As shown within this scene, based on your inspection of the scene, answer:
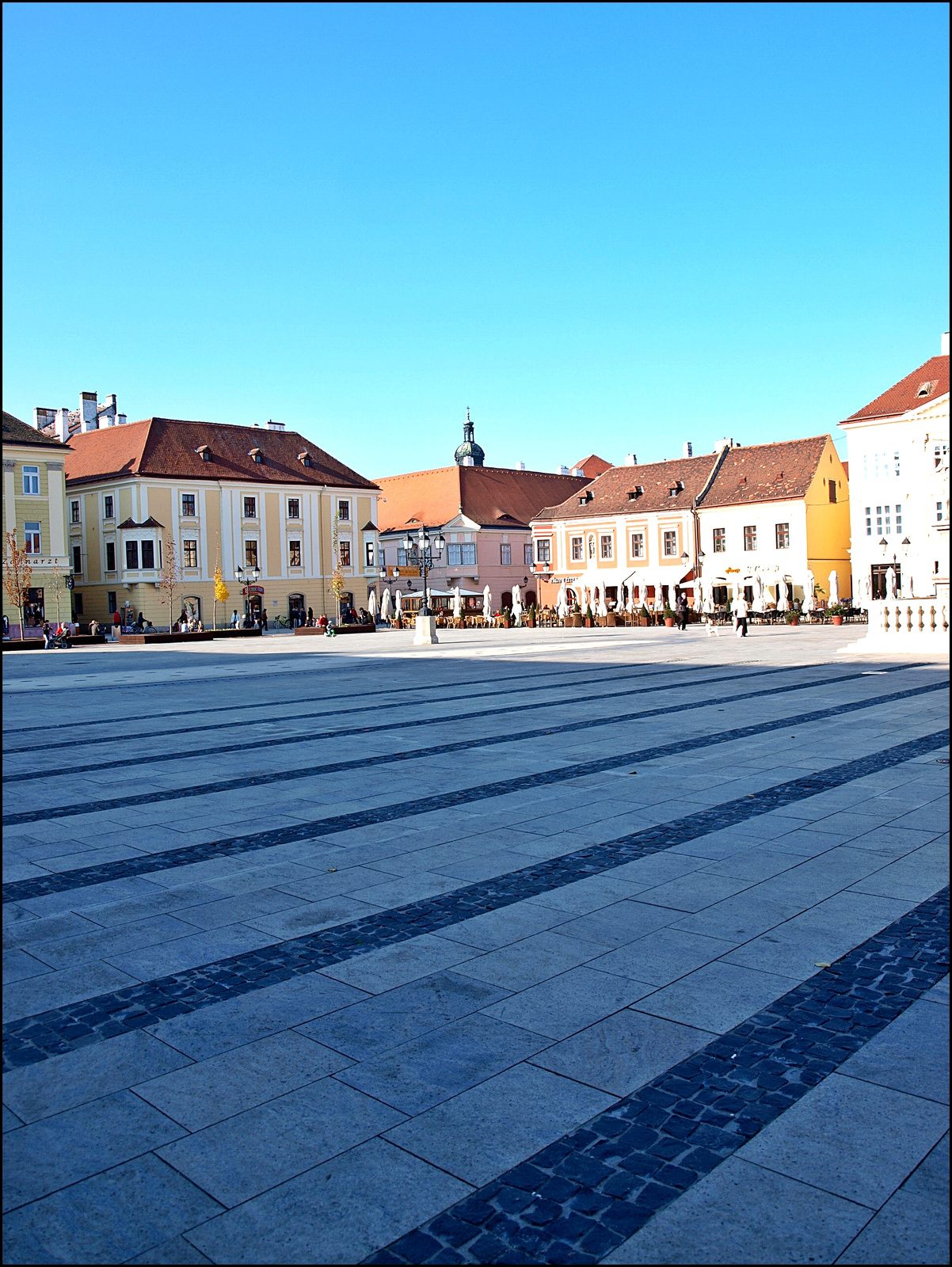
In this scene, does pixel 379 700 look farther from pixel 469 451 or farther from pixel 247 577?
pixel 469 451

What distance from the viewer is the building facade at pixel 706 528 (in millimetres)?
55031

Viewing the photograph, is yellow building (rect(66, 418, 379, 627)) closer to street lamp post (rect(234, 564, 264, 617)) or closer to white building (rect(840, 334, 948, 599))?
street lamp post (rect(234, 564, 264, 617))

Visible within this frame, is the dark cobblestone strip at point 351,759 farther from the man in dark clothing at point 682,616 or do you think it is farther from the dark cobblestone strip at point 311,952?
the man in dark clothing at point 682,616

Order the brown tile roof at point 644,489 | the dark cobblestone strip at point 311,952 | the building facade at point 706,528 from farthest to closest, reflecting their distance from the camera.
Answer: the brown tile roof at point 644,489 < the building facade at point 706,528 < the dark cobblestone strip at point 311,952

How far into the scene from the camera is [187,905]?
594 cm

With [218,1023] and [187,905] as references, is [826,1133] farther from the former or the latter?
[187,905]

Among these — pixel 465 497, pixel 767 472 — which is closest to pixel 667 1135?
pixel 767 472

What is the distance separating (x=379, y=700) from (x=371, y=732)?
12.4ft

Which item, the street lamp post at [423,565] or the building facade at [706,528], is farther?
the building facade at [706,528]

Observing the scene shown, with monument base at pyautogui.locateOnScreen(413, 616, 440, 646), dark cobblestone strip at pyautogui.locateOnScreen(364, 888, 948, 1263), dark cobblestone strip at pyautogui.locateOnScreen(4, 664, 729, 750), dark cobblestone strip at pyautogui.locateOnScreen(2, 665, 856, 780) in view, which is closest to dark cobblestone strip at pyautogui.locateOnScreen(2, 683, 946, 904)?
dark cobblestone strip at pyautogui.locateOnScreen(2, 665, 856, 780)

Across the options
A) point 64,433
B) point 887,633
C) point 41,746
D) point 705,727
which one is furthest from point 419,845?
point 64,433

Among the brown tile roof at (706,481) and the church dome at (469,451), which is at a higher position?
the church dome at (469,451)

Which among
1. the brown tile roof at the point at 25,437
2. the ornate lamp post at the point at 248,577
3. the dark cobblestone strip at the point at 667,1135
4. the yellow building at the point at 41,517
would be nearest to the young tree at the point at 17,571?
the yellow building at the point at 41,517

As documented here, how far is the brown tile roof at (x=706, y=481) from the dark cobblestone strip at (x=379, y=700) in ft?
123
